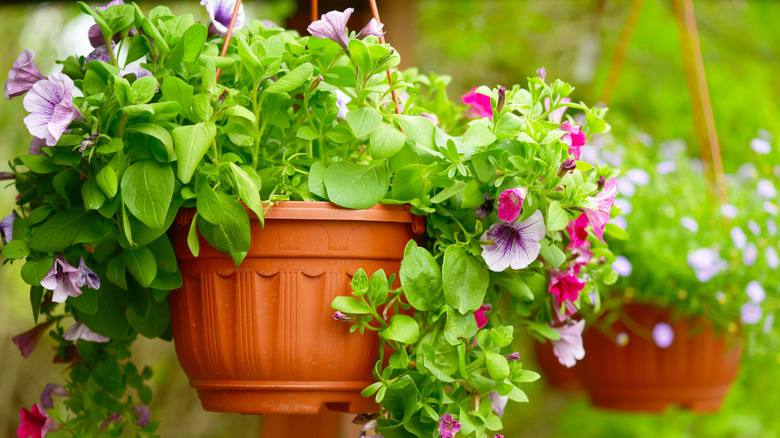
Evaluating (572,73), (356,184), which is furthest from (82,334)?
(572,73)

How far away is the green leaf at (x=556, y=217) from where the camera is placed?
0.59 m

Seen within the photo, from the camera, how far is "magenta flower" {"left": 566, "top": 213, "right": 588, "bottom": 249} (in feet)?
2.32

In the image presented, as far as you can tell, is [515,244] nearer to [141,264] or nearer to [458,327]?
[458,327]

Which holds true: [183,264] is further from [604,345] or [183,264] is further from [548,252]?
[604,345]

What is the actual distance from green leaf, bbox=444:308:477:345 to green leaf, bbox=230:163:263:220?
0.19 meters

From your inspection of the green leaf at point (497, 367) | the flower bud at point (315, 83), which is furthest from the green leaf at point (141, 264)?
the green leaf at point (497, 367)

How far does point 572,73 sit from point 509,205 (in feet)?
7.26

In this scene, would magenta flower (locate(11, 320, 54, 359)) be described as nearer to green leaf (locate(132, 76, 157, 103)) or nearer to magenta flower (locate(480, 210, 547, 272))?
green leaf (locate(132, 76, 157, 103))

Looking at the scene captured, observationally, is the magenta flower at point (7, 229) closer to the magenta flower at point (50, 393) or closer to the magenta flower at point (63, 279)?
the magenta flower at point (63, 279)

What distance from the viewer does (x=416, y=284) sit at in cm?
62

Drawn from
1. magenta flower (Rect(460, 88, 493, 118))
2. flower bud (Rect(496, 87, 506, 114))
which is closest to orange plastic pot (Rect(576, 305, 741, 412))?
magenta flower (Rect(460, 88, 493, 118))

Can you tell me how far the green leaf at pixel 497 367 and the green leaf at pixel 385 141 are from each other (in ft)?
0.68

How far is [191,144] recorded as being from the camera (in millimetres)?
561

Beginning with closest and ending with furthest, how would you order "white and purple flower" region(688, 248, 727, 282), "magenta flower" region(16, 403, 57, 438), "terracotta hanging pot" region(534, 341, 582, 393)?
1. "magenta flower" region(16, 403, 57, 438)
2. "white and purple flower" region(688, 248, 727, 282)
3. "terracotta hanging pot" region(534, 341, 582, 393)
